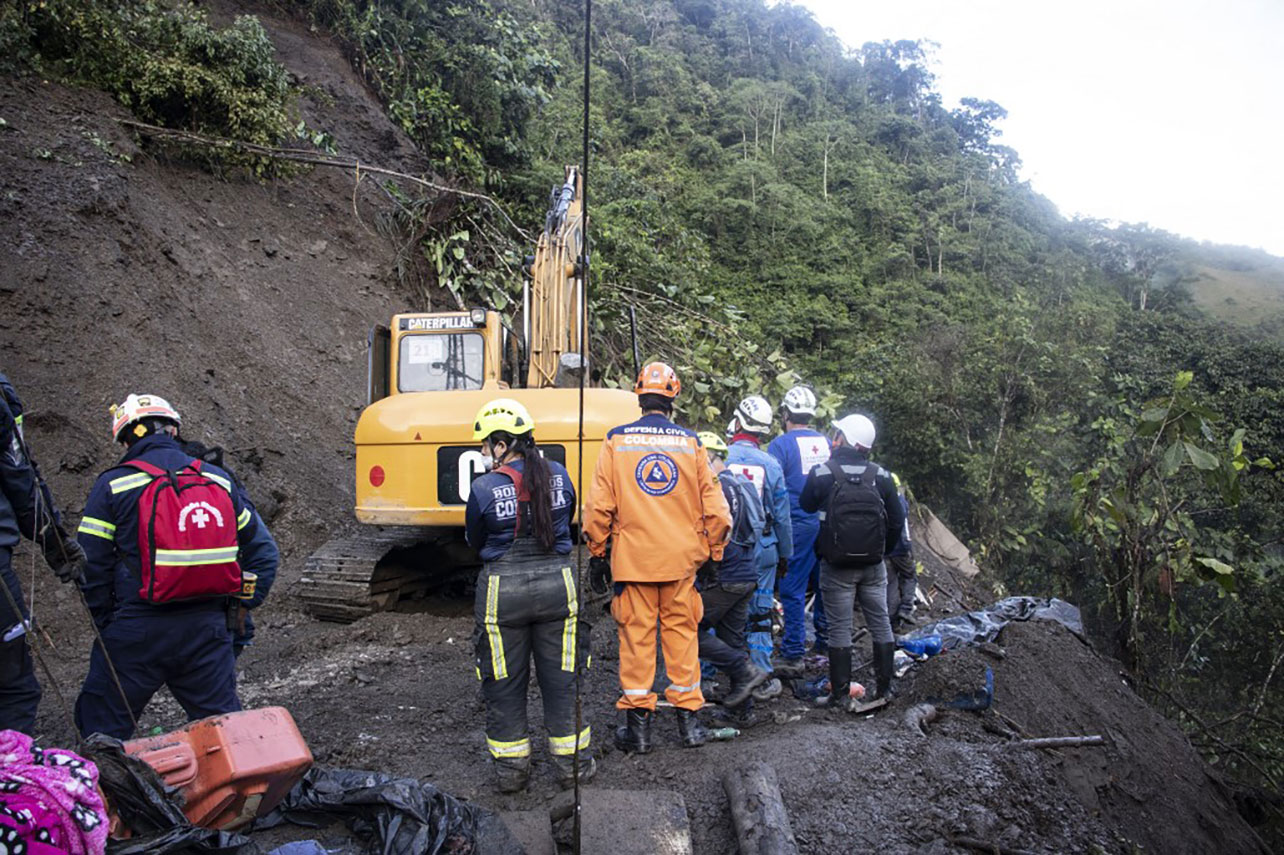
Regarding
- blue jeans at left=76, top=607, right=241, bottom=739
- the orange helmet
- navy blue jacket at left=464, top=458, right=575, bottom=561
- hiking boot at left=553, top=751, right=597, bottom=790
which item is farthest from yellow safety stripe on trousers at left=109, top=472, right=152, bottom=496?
the orange helmet

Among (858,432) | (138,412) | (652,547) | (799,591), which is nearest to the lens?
(138,412)

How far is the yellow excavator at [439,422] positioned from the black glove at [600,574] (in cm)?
172

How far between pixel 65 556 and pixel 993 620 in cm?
628

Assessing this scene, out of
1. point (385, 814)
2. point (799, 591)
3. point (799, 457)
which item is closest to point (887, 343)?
point (799, 457)

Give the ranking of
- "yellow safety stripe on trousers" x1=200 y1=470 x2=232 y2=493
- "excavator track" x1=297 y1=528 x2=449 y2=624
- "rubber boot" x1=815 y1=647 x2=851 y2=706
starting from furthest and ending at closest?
"excavator track" x1=297 y1=528 x2=449 y2=624 < "rubber boot" x1=815 y1=647 x2=851 y2=706 < "yellow safety stripe on trousers" x1=200 y1=470 x2=232 y2=493

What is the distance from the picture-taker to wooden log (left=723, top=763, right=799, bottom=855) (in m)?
3.47

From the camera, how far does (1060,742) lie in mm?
4918

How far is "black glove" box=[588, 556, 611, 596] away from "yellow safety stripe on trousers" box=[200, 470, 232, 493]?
1.79m

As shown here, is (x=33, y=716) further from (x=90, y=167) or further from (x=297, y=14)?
(x=297, y=14)

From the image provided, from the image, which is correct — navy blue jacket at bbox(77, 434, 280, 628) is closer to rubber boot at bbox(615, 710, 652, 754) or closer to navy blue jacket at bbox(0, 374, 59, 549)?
navy blue jacket at bbox(0, 374, 59, 549)

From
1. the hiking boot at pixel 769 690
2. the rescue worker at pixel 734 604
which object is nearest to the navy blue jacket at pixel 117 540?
the rescue worker at pixel 734 604

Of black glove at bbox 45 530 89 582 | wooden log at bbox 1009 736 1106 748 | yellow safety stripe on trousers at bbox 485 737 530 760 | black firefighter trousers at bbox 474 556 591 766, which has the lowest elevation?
wooden log at bbox 1009 736 1106 748

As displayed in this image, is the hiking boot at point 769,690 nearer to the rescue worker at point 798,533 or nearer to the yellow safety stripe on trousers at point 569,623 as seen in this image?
the rescue worker at point 798,533

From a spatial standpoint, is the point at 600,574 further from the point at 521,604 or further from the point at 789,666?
the point at 789,666
